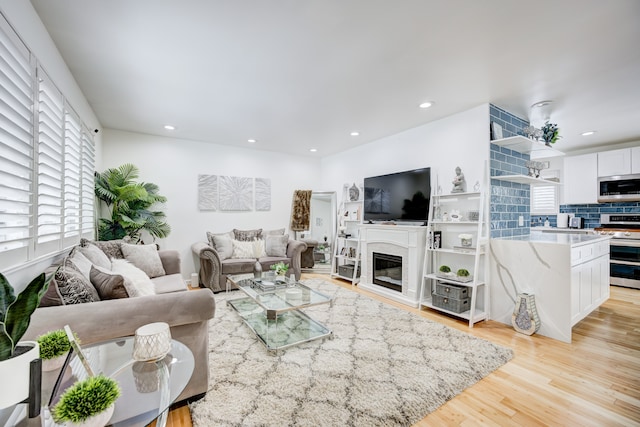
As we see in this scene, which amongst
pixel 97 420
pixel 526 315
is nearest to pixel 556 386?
pixel 526 315

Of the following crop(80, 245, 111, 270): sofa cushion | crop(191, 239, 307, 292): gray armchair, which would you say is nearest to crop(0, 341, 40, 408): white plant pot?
crop(80, 245, 111, 270): sofa cushion

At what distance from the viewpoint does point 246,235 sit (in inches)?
199

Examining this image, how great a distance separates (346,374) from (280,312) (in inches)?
28.9

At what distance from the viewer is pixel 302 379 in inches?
79.3

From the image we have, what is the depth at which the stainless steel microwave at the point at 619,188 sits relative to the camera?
452cm

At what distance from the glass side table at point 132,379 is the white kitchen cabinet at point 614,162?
6857mm

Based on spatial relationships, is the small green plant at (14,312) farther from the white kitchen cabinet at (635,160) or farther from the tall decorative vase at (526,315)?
the white kitchen cabinet at (635,160)

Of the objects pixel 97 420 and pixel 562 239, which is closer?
pixel 97 420

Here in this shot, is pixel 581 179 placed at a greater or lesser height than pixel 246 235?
greater

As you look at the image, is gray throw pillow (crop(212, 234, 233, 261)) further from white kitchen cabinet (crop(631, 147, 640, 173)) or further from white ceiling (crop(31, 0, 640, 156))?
white kitchen cabinet (crop(631, 147, 640, 173))

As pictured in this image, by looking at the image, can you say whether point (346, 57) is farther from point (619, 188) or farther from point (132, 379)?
point (619, 188)

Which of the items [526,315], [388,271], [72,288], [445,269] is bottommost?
[526,315]

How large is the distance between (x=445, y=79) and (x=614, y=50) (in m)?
1.23

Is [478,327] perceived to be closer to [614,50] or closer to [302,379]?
[302,379]
